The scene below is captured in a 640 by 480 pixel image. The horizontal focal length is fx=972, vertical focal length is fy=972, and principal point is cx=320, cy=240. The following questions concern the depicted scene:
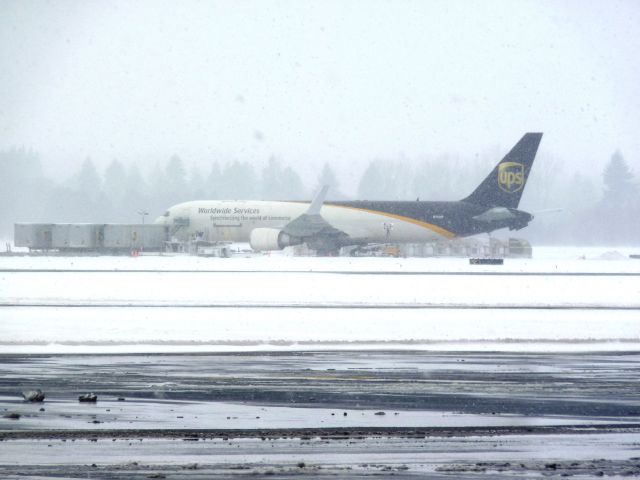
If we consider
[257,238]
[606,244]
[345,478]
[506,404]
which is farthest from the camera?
[606,244]

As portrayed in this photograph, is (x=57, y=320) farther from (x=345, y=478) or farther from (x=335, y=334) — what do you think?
(x=345, y=478)

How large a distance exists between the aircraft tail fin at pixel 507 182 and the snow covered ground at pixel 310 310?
2458cm

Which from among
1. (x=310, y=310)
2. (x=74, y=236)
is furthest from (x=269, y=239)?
(x=310, y=310)

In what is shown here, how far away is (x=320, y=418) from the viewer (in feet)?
35.8

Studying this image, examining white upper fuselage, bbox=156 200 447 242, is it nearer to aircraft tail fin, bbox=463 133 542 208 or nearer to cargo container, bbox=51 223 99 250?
aircraft tail fin, bbox=463 133 542 208

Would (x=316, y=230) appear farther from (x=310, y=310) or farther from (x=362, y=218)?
(x=310, y=310)

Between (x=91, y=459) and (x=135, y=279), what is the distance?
3513cm

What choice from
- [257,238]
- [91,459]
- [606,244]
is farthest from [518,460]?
[606,244]

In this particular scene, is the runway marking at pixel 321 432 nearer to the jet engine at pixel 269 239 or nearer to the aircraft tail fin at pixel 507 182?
the jet engine at pixel 269 239

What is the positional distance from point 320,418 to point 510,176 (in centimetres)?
6598

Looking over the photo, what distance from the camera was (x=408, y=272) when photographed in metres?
50.9

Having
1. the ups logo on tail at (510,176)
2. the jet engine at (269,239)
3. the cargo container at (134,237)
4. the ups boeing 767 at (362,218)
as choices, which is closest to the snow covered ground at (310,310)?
the jet engine at (269,239)

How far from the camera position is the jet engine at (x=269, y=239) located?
234 feet

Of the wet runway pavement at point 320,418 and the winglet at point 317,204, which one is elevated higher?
the winglet at point 317,204
